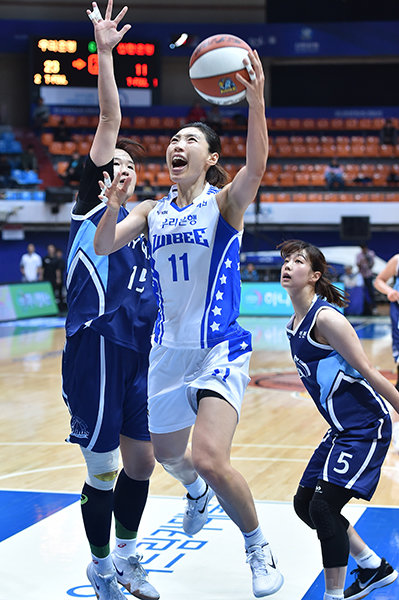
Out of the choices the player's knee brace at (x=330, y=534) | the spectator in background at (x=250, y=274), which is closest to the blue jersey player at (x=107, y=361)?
the player's knee brace at (x=330, y=534)

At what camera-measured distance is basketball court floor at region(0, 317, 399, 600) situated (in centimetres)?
396

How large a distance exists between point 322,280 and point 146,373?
2.93 feet

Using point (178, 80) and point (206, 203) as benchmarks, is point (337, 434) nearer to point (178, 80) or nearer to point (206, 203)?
point (206, 203)

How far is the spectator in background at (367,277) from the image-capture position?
777 inches

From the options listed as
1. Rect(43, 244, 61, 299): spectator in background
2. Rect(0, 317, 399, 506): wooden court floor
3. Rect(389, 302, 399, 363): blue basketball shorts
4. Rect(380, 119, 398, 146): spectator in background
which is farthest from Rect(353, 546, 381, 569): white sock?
Rect(380, 119, 398, 146): spectator in background

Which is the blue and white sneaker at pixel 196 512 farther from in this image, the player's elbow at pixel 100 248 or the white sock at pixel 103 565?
the player's elbow at pixel 100 248

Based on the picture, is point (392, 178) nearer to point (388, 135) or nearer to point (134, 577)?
point (388, 135)

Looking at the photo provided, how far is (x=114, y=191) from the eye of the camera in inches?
135

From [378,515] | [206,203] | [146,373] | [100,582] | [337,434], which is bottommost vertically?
[378,515]

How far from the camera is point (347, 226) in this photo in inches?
875

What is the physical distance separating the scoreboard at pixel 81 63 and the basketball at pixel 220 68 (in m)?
21.1

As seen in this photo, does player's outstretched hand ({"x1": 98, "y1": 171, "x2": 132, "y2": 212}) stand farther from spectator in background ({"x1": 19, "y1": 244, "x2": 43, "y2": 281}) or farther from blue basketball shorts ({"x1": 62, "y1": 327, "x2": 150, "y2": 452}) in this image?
spectator in background ({"x1": 19, "y1": 244, "x2": 43, "y2": 281})

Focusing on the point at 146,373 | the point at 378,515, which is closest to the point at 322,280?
the point at 146,373

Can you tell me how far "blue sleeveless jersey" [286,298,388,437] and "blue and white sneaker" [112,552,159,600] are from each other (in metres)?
1.08
